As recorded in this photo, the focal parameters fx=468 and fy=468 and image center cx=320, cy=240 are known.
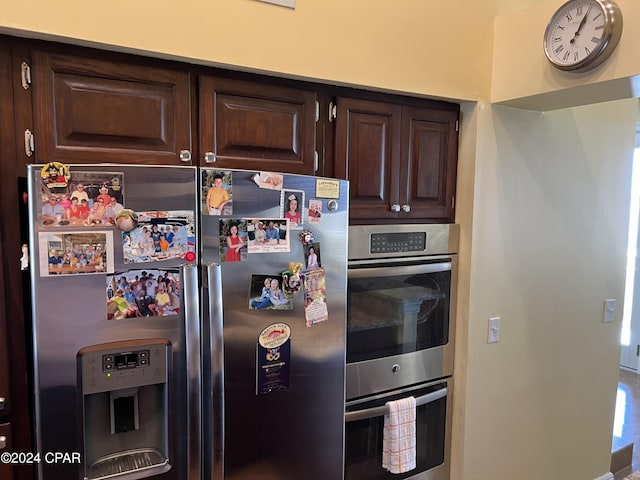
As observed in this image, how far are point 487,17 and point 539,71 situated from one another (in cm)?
36

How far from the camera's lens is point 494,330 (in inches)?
85.7

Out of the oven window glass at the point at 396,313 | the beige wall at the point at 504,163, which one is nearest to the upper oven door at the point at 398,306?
the oven window glass at the point at 396,313

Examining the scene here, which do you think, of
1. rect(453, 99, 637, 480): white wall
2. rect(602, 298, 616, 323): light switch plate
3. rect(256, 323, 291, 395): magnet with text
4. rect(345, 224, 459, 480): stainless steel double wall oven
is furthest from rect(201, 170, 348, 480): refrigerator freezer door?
rect(602, 298, 616, 323): light switch plate

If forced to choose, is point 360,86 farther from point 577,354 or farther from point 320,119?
point 577,354

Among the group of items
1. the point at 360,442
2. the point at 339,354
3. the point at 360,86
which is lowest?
the point at 360,442

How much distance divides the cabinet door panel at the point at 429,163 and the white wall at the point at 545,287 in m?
0.12

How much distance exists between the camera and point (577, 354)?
2484mm

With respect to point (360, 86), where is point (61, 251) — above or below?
below

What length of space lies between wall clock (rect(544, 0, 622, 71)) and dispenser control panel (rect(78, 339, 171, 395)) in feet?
5.55

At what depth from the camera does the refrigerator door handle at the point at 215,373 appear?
1.35 metres

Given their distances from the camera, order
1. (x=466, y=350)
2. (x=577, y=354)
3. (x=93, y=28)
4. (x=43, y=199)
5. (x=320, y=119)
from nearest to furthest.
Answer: (x=43, y=199)
(x=93, y=28)
(x=320, y=119)
(x=466, y=350)
(x=577, y=354)

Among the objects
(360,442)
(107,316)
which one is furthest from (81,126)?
(360,442)

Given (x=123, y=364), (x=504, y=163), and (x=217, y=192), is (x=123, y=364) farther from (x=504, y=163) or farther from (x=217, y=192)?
(x=504, y=163)

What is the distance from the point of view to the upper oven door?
185 centimetres
